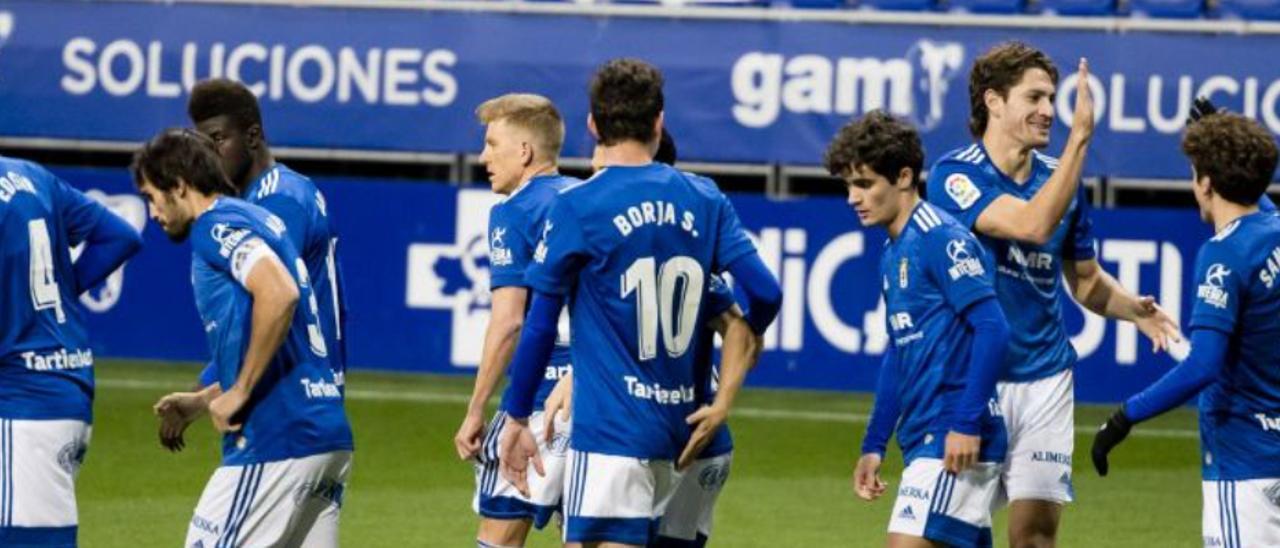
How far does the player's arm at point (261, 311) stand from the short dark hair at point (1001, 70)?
7.95 ft

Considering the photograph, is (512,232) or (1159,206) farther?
(1159,206)

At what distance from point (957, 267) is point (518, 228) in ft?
5.10

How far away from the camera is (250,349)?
6633 mm

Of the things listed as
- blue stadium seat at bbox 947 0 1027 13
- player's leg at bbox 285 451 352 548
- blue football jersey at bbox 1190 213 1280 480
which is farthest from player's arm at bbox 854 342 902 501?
blue stadium seat at bbox 947 0 1027 13

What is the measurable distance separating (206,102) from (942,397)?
2.45 metres

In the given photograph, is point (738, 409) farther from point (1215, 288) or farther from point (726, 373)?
point (1215, 288)

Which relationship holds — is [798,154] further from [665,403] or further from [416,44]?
[665,403]

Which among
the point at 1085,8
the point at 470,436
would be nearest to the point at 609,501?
the point at 470,436

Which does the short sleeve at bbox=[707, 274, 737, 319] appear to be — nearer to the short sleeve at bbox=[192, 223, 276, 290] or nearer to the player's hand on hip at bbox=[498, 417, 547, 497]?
the player's hand on hip at bbox=[498, 417, 547, 497]

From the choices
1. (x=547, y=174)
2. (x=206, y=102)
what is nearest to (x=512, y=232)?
(x=547, y=174)

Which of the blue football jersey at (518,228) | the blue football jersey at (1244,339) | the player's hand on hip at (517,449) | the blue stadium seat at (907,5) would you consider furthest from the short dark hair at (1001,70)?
the blue stadium seat at (907,5)

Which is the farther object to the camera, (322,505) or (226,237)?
(322,505)

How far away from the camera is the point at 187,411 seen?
22.5ft

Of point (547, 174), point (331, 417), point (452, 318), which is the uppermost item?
point (547, 174)
